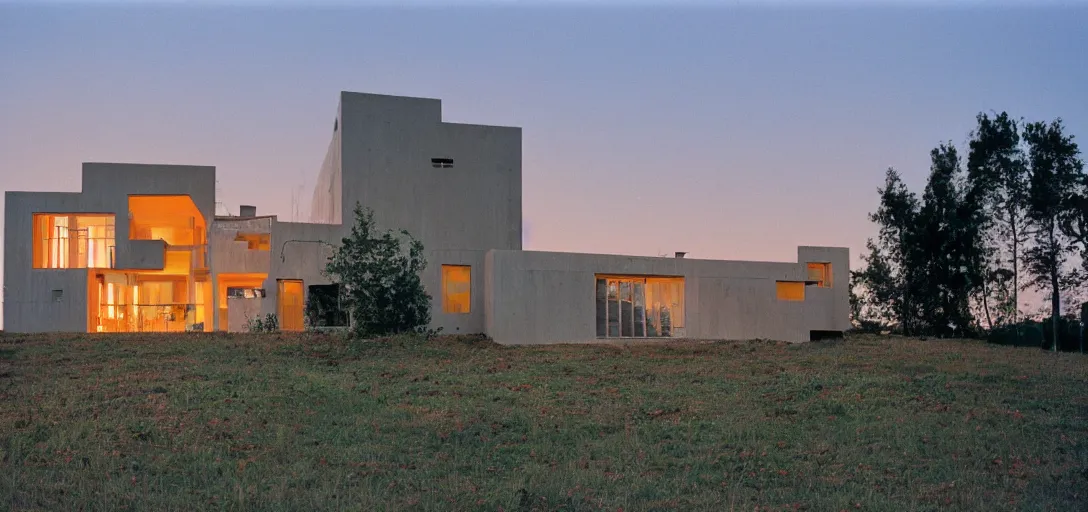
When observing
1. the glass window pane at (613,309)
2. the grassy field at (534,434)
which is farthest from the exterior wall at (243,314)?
the glass window pane at (613,309)

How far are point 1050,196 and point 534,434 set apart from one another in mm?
29942

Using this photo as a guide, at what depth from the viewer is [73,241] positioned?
30422 millimetres

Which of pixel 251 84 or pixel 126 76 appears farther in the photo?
pixel 251 84

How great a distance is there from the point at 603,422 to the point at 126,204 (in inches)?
872

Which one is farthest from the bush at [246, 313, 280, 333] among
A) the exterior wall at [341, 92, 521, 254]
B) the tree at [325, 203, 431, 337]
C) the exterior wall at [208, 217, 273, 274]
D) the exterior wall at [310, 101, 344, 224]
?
the exterior wall at [341, 92, 521, 254]

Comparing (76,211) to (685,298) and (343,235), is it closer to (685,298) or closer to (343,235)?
(343,235)

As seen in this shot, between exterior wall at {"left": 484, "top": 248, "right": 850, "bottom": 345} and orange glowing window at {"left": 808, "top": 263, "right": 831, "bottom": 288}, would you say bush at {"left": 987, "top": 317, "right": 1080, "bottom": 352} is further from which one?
orange glowing window at {"left": 808, "top": 263, "right": 831, "bottom": 288}

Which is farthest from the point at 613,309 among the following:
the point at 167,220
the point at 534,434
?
the point at 167,220

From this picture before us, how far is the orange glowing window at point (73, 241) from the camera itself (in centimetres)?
2992

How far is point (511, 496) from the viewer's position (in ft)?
30.6

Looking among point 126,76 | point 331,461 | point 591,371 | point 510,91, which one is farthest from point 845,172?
point 331,461

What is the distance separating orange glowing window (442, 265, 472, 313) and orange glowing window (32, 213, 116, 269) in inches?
426

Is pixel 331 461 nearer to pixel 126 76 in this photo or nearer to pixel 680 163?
pixel 126 76

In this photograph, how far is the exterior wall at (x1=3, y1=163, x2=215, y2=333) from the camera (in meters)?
29.1
